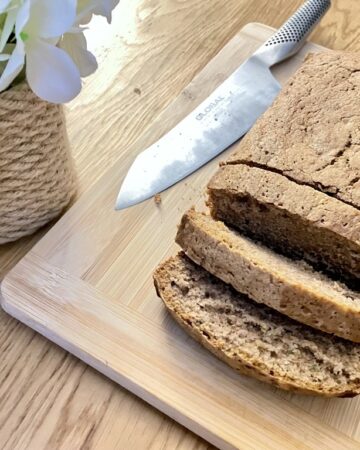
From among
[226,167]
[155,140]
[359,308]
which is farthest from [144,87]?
[359,308]

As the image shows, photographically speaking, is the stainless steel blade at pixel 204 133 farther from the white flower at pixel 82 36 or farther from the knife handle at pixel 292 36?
the white flower at pixel 82 36

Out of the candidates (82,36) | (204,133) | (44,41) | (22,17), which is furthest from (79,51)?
(204,133)

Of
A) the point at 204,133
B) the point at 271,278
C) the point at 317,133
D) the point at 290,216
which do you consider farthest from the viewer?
the point at 204,133

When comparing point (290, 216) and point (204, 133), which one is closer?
point (290, 216)

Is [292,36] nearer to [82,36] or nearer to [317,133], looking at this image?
[317,133]

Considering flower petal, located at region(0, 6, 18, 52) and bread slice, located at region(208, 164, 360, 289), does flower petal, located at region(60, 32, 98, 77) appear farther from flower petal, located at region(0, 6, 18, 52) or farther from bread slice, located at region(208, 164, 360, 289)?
bread slice, located at region(208, 164, 360, 289)

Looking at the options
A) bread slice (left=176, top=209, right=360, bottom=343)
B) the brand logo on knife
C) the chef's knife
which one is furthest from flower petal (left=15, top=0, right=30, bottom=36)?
the brand logo on knife

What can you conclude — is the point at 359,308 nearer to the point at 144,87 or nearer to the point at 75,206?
the point at 75,206

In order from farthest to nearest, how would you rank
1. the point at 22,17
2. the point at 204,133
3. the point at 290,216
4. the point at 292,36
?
1. the point at 292,36
2. the point at 204,133
3. the point at 290,216
4. the point at 22,17
